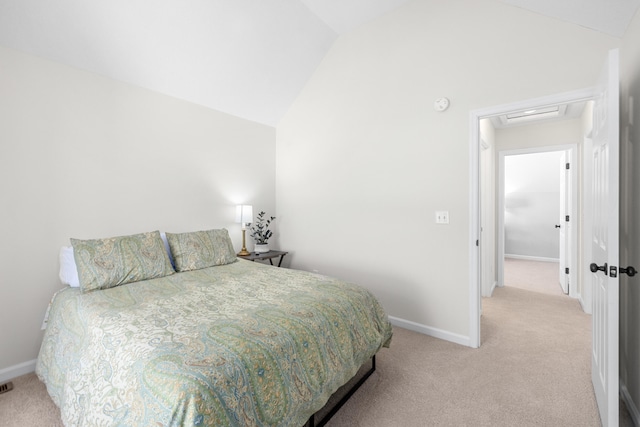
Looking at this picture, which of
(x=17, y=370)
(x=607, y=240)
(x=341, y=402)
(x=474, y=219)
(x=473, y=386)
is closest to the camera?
(x=607, y=240)

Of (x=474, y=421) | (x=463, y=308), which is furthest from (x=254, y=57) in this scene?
(x=474, y=421)

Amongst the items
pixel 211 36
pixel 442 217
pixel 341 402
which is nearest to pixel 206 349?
pixel 341 402

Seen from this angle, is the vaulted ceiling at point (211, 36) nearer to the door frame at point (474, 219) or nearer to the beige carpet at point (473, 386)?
the door frame at point (474, 219)

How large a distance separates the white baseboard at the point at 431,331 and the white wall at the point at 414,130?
26 millimetres

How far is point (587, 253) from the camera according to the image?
3.41 metres

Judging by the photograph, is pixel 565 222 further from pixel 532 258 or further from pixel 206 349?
pixel 206 349

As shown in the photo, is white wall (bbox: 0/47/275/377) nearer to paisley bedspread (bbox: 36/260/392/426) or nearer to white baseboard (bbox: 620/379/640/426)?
paisley bedspread (bbox: 36/260/392/426)

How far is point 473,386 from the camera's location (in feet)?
6.72

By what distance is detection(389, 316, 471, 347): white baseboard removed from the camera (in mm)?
2670

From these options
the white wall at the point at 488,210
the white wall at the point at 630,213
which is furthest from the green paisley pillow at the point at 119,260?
the white wall at the point at 488,210

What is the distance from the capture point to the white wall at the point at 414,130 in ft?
7.70

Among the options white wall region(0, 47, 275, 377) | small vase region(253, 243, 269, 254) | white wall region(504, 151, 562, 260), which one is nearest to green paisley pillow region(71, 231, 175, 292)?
white wall region(0, 47, 275, 377)

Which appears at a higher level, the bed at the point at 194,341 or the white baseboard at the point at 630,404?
the bed at the point at 194,341

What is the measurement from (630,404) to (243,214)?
3.42 meters
